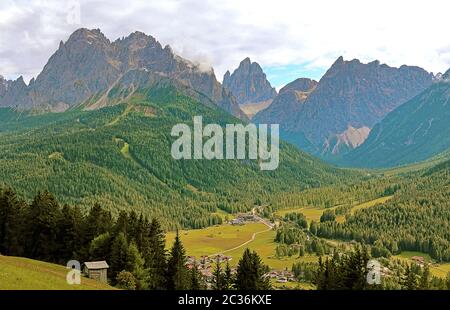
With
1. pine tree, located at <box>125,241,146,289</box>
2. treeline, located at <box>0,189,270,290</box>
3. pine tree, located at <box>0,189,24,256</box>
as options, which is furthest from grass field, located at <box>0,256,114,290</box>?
pine tree, located at <box>0,189,24,256</box>

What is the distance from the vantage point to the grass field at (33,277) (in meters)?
56.5

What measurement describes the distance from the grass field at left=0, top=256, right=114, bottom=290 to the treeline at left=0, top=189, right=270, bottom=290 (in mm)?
13852

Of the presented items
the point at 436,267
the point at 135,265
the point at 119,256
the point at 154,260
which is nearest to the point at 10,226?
the point at 119,256

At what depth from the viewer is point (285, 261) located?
196 meters

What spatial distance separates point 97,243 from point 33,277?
83.7 feet

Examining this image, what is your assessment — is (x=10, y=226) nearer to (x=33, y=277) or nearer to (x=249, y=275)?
(x=33, y=277)

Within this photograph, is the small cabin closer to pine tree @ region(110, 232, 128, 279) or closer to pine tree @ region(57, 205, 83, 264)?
pine tree @ region(110, 232, 128, 279)

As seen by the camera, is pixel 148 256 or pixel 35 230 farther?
pixel 35 230

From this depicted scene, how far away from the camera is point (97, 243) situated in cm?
8612

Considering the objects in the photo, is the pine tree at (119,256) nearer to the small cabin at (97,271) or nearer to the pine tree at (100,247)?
the pine tree at (100,247)

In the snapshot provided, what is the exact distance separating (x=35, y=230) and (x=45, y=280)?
36.6 meters

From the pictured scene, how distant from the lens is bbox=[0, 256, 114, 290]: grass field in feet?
185
